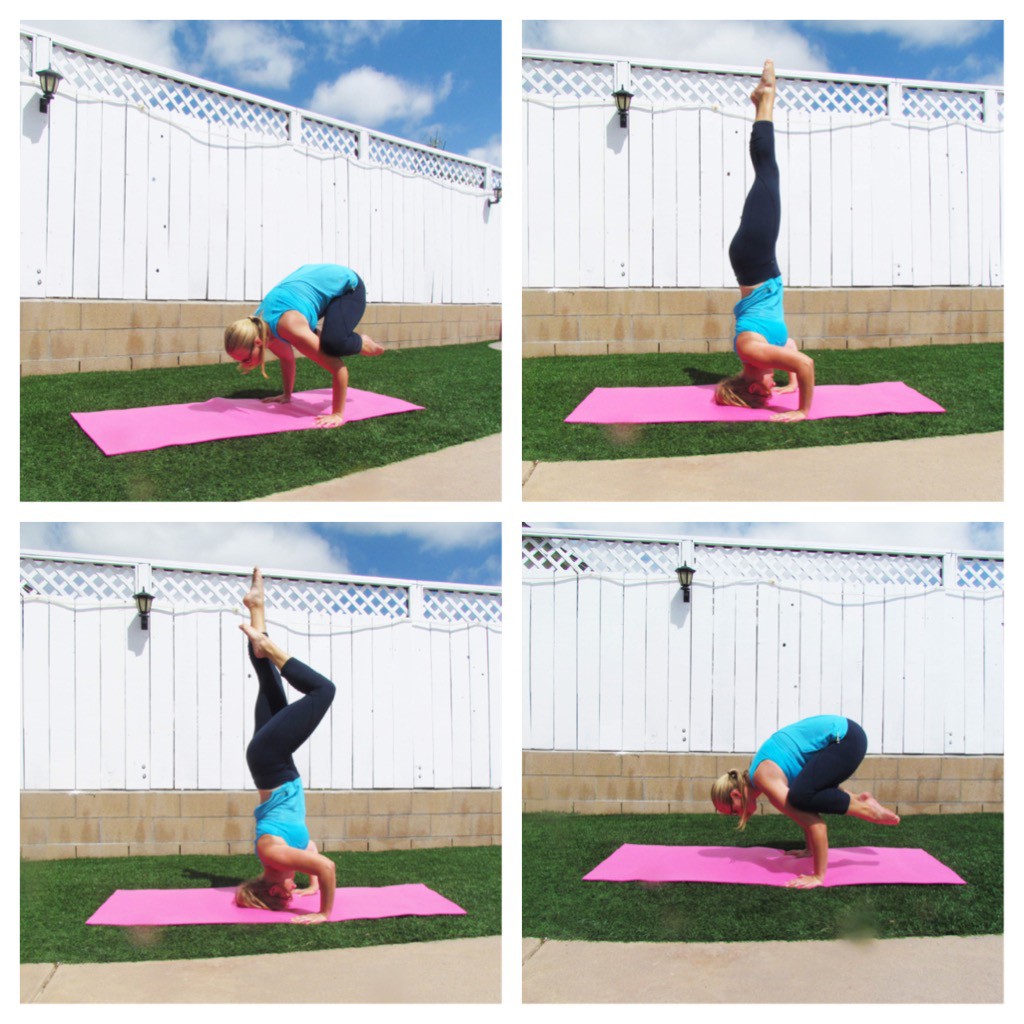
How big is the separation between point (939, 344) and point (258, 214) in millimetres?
4854

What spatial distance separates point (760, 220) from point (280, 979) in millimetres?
4164

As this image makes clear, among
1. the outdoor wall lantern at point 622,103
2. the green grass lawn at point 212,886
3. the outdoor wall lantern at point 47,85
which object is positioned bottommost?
the green grass lawn at point 212,886

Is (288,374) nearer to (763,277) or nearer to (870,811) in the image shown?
(763,277)

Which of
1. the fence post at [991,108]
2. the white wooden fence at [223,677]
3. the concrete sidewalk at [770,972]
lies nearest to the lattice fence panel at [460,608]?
the white wooden fence at [223,677]

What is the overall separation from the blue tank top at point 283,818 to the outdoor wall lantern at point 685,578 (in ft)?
8.06

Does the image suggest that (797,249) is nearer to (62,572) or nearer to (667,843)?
(667,843)

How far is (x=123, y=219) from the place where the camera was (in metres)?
7.53

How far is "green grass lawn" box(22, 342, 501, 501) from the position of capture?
18.0 ft

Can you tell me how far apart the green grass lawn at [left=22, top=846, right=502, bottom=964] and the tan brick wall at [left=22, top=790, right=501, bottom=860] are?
0.37 ft

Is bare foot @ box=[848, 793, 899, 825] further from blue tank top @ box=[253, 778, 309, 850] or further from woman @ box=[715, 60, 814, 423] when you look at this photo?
blue tank top @ box=[253, 778, 309, 850]

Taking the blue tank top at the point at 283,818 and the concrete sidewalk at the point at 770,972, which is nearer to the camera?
the concrete sidewalk at the point at 770,972

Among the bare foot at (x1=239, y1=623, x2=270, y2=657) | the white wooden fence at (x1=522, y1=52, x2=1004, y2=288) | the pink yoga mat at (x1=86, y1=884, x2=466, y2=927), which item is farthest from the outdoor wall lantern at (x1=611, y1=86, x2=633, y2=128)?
the pink yoga mat at (x1=86, y1=884, x2=466, y2=927)

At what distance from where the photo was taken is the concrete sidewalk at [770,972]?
175 inches

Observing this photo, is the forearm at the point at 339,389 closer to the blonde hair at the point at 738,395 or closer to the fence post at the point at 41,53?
the blonde hair at the point at 738,395
